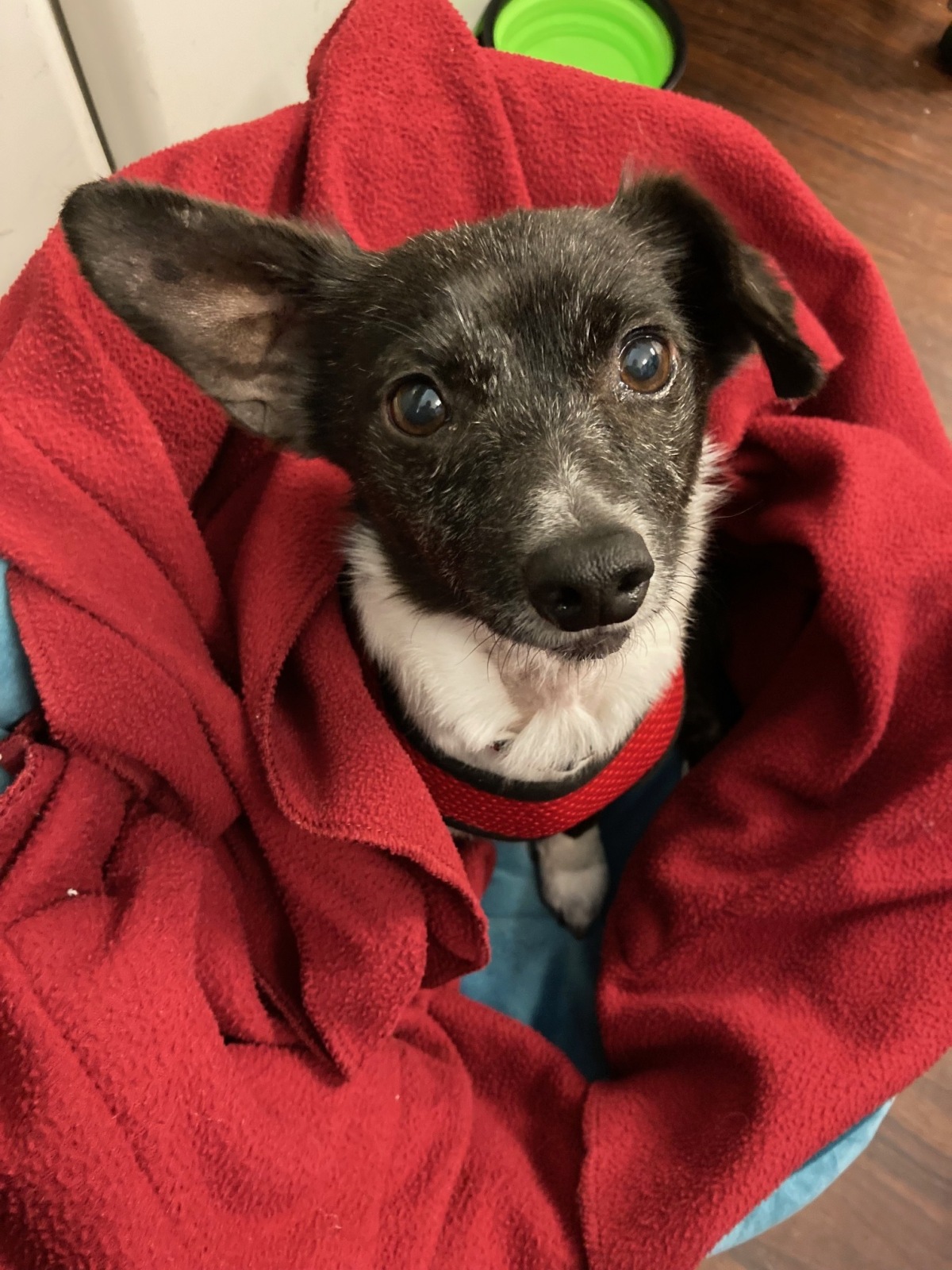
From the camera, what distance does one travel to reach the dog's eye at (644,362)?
125 centimetres

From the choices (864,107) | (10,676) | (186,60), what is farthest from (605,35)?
(10,676)

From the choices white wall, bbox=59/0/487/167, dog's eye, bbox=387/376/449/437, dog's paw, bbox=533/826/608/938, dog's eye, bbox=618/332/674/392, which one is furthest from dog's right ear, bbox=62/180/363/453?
dog's paw, bbox=533/826/608/938

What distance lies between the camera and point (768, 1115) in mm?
1431

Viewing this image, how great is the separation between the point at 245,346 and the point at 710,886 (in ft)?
3.86

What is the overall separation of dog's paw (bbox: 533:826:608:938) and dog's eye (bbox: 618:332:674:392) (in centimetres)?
97

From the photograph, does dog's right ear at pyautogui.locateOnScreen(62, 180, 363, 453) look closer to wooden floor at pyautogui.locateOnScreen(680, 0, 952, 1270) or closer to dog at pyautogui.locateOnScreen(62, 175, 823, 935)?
dog at pyautogui.locateOnScreen(62, 175, 823, 935)

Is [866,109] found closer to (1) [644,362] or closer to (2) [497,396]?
(1) [644,362]

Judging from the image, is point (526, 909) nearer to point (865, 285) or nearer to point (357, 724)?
point (357, 724)

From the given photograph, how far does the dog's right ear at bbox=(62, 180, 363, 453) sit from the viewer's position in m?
1.16

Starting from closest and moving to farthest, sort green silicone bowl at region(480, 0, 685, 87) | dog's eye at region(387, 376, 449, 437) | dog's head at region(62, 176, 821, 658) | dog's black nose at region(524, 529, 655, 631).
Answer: dog's black nose at region(524, 529, 655, 631), dog's head at region(62, 176, 821, 658), dog's eye at region(387, 376, 449, 437), green silicone bowl at region(480, 0, 685, 87)

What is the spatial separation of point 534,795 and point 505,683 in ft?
0.60

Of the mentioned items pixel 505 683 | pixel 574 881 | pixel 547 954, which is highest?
pixel 505 683

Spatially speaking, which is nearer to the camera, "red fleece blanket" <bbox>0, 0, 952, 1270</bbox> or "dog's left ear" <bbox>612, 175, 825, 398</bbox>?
"dog's left ear" <bbox>612, 175, 825, 398</bbox>

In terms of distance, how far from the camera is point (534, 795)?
1.53m
